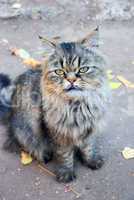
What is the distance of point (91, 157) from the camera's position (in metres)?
3.80

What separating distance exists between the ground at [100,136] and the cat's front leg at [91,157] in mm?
46

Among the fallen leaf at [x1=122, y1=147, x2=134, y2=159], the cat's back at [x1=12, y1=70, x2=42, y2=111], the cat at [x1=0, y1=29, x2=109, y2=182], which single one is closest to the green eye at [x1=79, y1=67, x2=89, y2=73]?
the cat at [x1=0, y1=29, x2=109, y2=182]

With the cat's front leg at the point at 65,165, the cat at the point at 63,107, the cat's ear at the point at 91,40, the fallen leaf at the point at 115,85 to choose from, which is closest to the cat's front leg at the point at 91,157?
the cat at the point at 63,107

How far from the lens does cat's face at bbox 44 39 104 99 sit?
3.28 meters

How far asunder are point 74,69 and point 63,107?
1.07 feet

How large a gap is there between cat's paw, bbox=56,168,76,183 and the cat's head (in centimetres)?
60

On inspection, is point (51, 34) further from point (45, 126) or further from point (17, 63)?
point (45, 126)

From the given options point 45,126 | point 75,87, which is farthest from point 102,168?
point 75,87

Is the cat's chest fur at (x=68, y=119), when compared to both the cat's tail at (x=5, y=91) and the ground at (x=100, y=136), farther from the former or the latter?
the cat's tail at (x=5, y=91)

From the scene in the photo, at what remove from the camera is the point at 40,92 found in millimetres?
3553

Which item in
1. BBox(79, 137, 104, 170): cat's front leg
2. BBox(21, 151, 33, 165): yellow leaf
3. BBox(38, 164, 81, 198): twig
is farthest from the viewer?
BBox(21, 151, 33, 165): yellow leaf

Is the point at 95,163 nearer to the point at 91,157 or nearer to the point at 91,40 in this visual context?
the point at 91,157

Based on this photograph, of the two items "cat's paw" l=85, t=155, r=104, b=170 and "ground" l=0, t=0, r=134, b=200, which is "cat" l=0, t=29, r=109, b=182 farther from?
"ground" l=0, t=0, r=134, b=200

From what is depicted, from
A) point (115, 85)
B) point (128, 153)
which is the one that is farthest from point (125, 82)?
point (128, 153)
